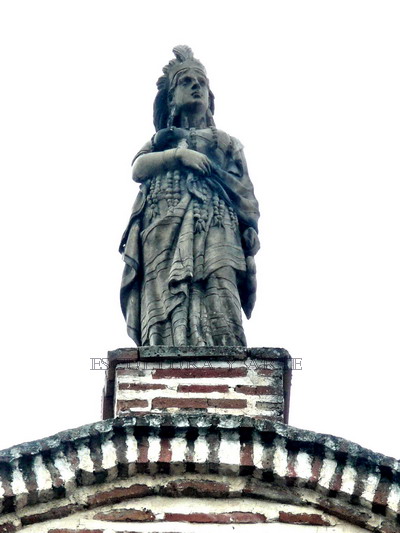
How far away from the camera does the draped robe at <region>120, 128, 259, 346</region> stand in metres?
11.7

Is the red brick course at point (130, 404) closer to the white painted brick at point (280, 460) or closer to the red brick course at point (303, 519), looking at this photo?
the white painted brick at point (280, 460)

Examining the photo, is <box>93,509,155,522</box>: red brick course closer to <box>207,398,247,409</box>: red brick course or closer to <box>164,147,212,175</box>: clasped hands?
<box>207,398,247,409</box>: red brick course

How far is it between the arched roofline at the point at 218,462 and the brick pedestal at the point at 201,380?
0.64 m

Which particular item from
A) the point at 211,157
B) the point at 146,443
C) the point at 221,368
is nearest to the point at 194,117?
the point at 211,157

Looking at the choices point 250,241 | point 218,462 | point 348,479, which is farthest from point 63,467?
point 250,241

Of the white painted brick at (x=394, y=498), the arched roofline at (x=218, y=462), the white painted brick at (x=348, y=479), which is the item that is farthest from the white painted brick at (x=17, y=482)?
the white painted brick at (x=394, y=498)

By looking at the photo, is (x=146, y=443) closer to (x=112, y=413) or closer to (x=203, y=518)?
(x=203, y=518)

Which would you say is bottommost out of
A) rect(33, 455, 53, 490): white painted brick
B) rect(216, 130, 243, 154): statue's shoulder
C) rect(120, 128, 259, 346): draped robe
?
rect(33, 455, 53, 490): white painted brick

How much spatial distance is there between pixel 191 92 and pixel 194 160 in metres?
1.06

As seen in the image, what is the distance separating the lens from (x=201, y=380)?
10672mm

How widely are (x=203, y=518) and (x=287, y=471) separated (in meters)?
0.62

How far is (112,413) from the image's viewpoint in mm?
11078

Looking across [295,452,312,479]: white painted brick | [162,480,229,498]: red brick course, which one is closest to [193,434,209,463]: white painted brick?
[162,480,229,498]: red brick course

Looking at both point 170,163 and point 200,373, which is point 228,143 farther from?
point 200,373
